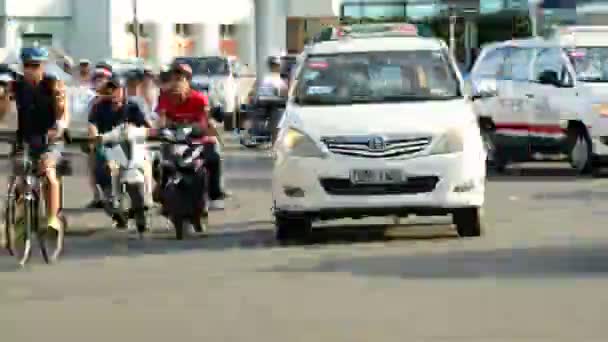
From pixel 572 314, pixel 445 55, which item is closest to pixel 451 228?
pixel 445 55

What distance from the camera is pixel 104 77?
783 inches

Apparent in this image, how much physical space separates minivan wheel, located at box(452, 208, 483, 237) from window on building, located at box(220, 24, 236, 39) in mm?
65882

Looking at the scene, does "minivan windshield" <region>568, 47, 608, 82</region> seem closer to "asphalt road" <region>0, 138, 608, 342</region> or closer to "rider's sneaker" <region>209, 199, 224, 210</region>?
"asphalt road" <region>0, 138, 608, 342</region>

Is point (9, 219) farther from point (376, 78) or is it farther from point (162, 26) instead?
point (162, 26)

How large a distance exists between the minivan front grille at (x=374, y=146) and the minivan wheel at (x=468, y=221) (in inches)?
31.6

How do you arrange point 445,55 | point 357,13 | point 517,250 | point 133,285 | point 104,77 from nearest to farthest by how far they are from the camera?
point 133,285, point 517,250, point 445,55, point 104,77, point 357,13

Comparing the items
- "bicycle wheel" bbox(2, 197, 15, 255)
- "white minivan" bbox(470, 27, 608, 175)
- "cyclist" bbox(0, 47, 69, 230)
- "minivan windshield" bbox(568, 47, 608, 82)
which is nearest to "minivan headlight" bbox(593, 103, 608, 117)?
"white minivan" bbox(470, 27, 608, 175)

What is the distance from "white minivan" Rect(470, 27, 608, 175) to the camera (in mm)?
25000

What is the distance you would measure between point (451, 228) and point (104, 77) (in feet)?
14.9

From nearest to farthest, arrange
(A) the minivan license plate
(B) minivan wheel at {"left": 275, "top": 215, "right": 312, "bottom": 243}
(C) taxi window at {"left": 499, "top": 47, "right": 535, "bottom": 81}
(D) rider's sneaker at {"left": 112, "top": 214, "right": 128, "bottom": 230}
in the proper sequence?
(A) the minivan license plate < (B) minivan wheel at {"left": 275, "top": 215, "right": 312, "bottom": 243} < (D) rider's sneaker at {"left": 112, "top": 214, "right": 128, "bottom": 230} < (C) taxi window at {"left": 499, "top": 47, "right": 535, "bottom": 81}

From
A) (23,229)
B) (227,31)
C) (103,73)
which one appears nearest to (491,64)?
(103,73)

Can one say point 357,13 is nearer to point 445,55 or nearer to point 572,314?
point 445,55

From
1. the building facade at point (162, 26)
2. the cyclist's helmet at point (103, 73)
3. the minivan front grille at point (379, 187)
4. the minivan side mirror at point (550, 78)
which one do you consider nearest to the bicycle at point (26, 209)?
the minivan front grille at point (379, 187)

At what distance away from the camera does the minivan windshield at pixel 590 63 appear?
25391 millimetres
